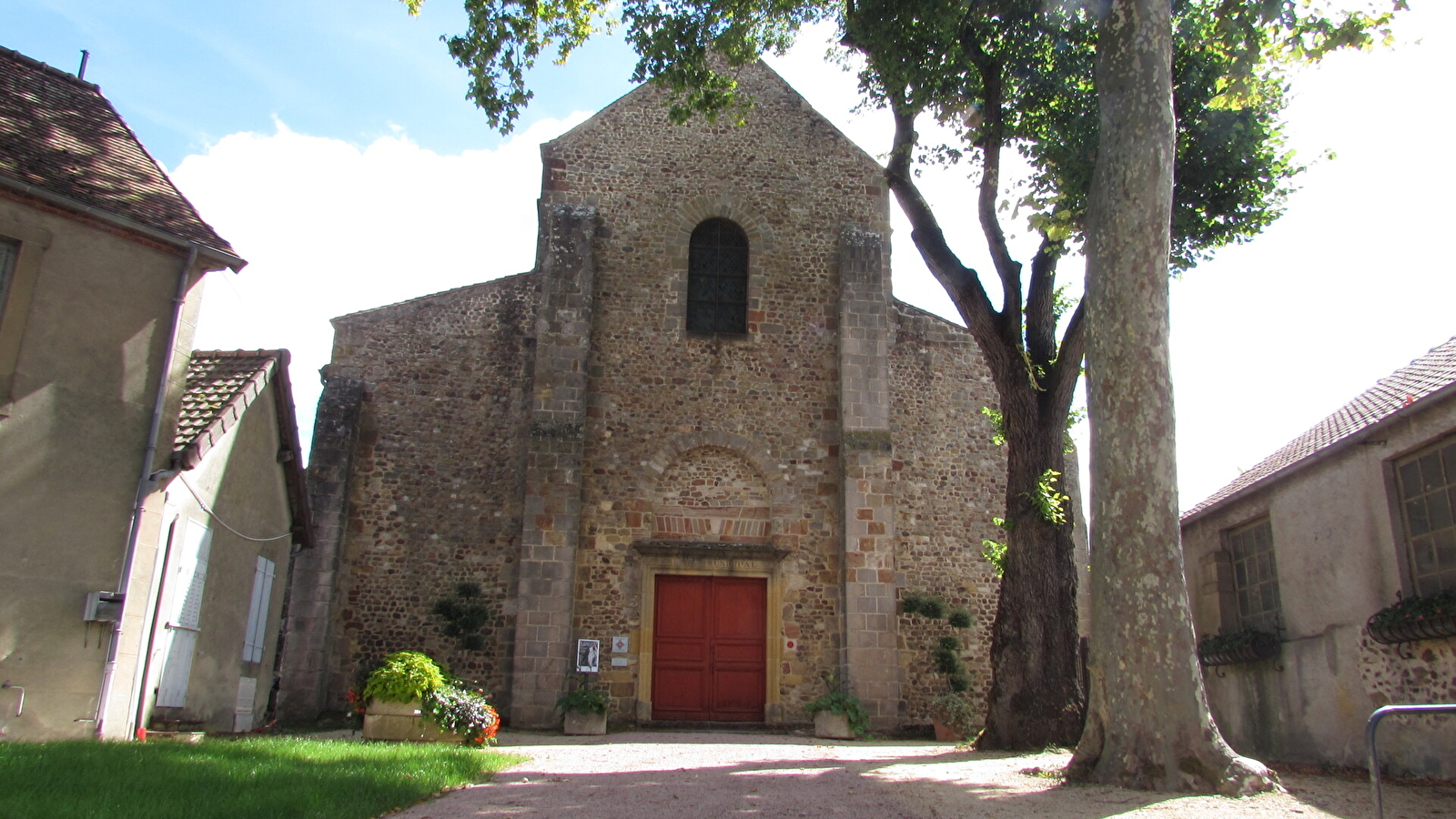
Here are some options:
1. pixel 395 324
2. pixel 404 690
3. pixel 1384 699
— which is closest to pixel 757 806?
pixel 404 690

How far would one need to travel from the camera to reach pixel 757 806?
621cm

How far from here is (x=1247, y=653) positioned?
1196 centimetres

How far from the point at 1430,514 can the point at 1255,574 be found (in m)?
3.68

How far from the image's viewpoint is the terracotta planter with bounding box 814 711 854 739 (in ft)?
44.1

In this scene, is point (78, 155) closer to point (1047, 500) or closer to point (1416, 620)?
point (1047, 500)

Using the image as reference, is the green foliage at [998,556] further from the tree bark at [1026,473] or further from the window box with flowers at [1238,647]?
the window box with flowers at [1238,647]

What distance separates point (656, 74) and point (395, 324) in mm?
6288

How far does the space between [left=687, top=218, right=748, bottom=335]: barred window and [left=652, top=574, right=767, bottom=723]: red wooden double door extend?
13.6ft

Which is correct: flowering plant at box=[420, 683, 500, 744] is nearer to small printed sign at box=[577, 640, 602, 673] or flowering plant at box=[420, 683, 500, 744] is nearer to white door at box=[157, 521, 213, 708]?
white door at box=[157, 521, 213, 708]

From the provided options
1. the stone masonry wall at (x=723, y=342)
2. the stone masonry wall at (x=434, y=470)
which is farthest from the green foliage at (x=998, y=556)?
the stone masonry wall at (x=434, y=470)

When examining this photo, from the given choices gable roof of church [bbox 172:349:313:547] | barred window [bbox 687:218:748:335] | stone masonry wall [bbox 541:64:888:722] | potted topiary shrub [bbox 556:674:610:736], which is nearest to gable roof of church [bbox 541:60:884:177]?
stone masonry wall [bbox 541:64:888:722]

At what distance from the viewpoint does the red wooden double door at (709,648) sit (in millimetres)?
14469

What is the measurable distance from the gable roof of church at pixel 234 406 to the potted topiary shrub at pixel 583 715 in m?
3.88

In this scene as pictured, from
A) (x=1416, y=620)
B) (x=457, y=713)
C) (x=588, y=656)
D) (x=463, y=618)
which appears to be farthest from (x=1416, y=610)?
(x=463, y=618)
